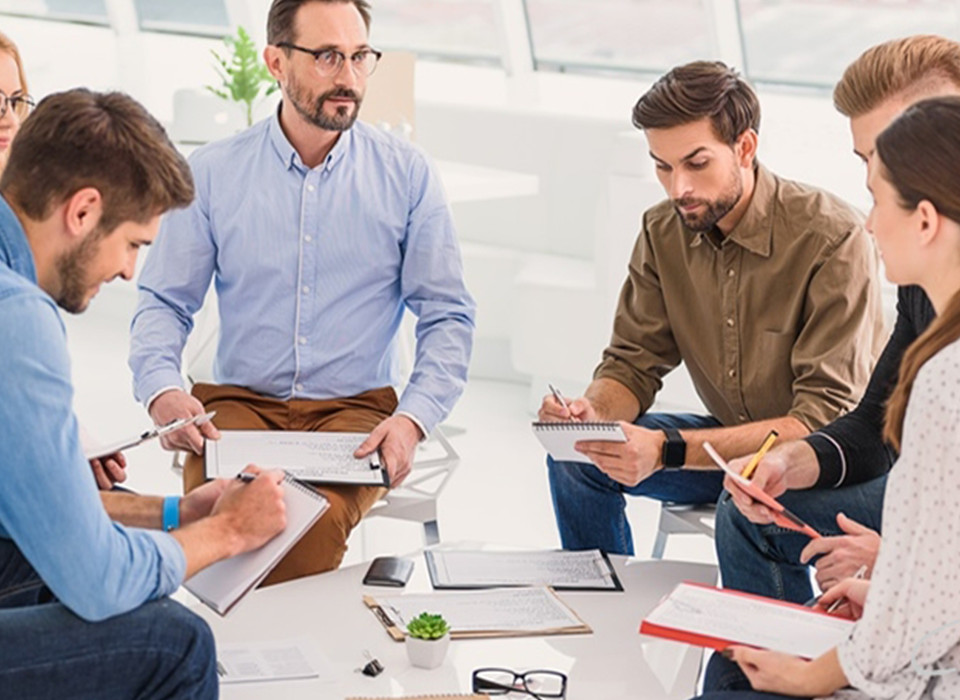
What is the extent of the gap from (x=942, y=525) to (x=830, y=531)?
3.66ft

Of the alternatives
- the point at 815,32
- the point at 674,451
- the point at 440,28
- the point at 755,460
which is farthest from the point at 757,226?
the point at 440,28

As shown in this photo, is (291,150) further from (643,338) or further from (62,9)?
(62,9)

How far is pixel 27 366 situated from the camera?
1.89 metres

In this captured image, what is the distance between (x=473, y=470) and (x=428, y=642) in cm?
256

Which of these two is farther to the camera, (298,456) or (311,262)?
(311,262)

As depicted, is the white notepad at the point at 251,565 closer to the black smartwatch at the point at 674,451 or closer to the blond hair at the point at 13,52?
the black smartwatch at the point at 674,451

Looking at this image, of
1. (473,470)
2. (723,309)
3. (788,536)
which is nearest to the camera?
(788,536)

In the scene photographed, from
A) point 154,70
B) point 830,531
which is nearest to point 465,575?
point 830,531

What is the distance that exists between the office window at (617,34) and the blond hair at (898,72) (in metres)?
4.06

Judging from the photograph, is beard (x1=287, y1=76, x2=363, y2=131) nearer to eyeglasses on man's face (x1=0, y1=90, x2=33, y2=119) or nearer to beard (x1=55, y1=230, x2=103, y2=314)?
eyeglasses on man's face (x1=0, y1=90, x2=33, y2=119)

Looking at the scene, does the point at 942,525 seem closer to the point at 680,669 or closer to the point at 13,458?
the point at 680,669

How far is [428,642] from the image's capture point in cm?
232

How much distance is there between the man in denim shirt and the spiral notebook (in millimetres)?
826

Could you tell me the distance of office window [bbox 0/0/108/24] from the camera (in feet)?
29.0
